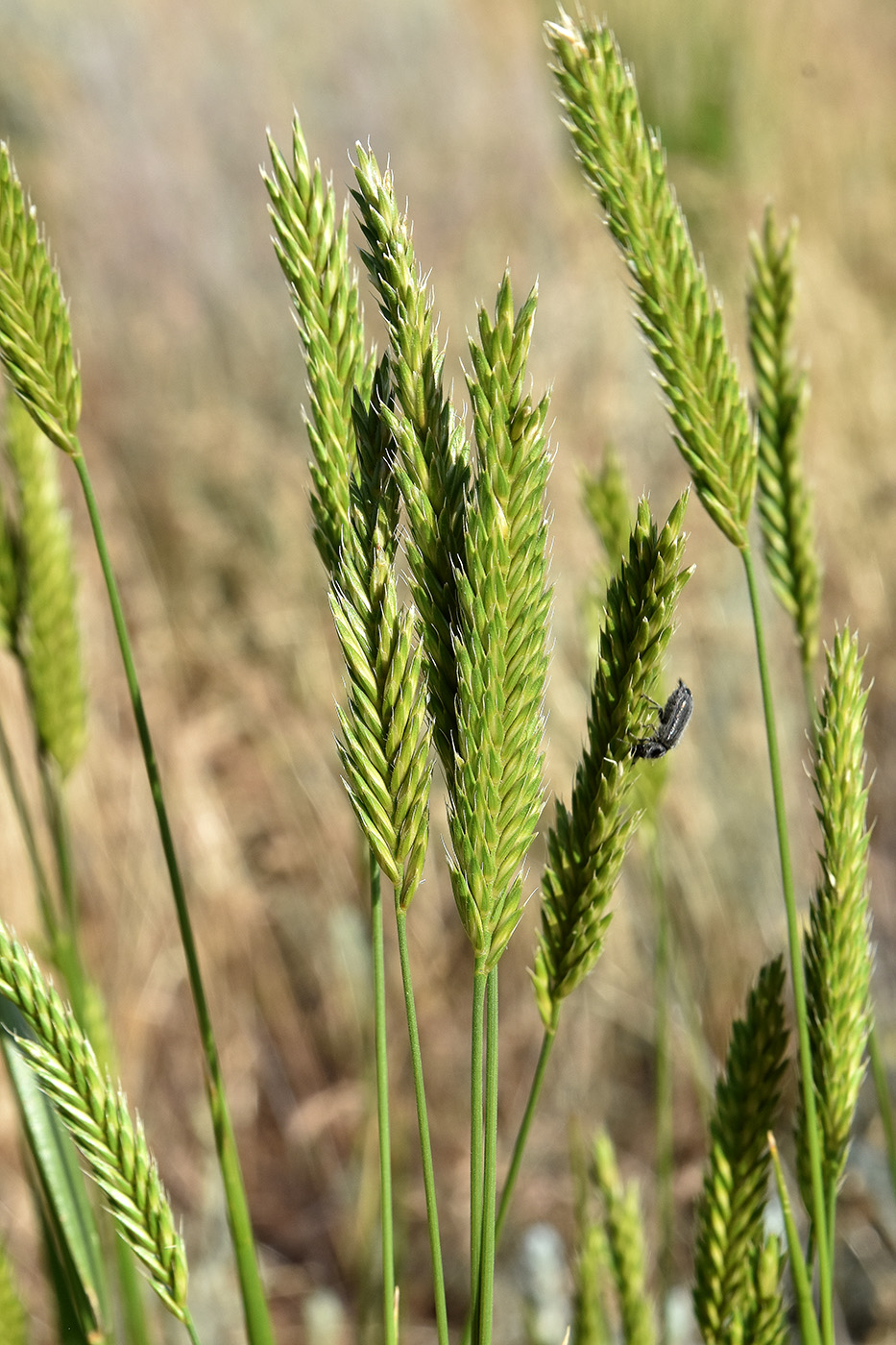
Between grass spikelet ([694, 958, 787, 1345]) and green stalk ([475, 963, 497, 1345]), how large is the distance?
0.24m

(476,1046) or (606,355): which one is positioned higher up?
(606,355)

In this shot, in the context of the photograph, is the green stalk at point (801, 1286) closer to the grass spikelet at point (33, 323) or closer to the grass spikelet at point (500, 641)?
the grass spikelet at point (500, 641)

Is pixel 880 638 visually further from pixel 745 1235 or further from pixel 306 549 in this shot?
pixel 745 1235

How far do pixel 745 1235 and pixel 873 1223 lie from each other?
1.70 m

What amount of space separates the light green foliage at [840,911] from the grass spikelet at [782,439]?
0.21m

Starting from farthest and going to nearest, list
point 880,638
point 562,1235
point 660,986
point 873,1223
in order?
point 880,638
point 562,1235
point 873,1223
point 660,986

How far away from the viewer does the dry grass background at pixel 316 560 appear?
2871 millimetres

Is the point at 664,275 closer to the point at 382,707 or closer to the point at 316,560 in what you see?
the point at 382,707

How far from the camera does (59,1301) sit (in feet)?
3.00

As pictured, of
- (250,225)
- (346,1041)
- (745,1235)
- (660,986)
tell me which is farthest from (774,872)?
(250,225)

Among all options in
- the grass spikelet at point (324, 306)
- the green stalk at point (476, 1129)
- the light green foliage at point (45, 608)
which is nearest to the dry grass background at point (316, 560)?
the light green foliage at point (45, 608)

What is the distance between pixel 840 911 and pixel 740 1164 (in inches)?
9.2

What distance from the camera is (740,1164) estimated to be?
869 mm

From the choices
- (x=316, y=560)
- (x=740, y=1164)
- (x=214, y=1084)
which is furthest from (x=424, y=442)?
(x=316, y=560)
